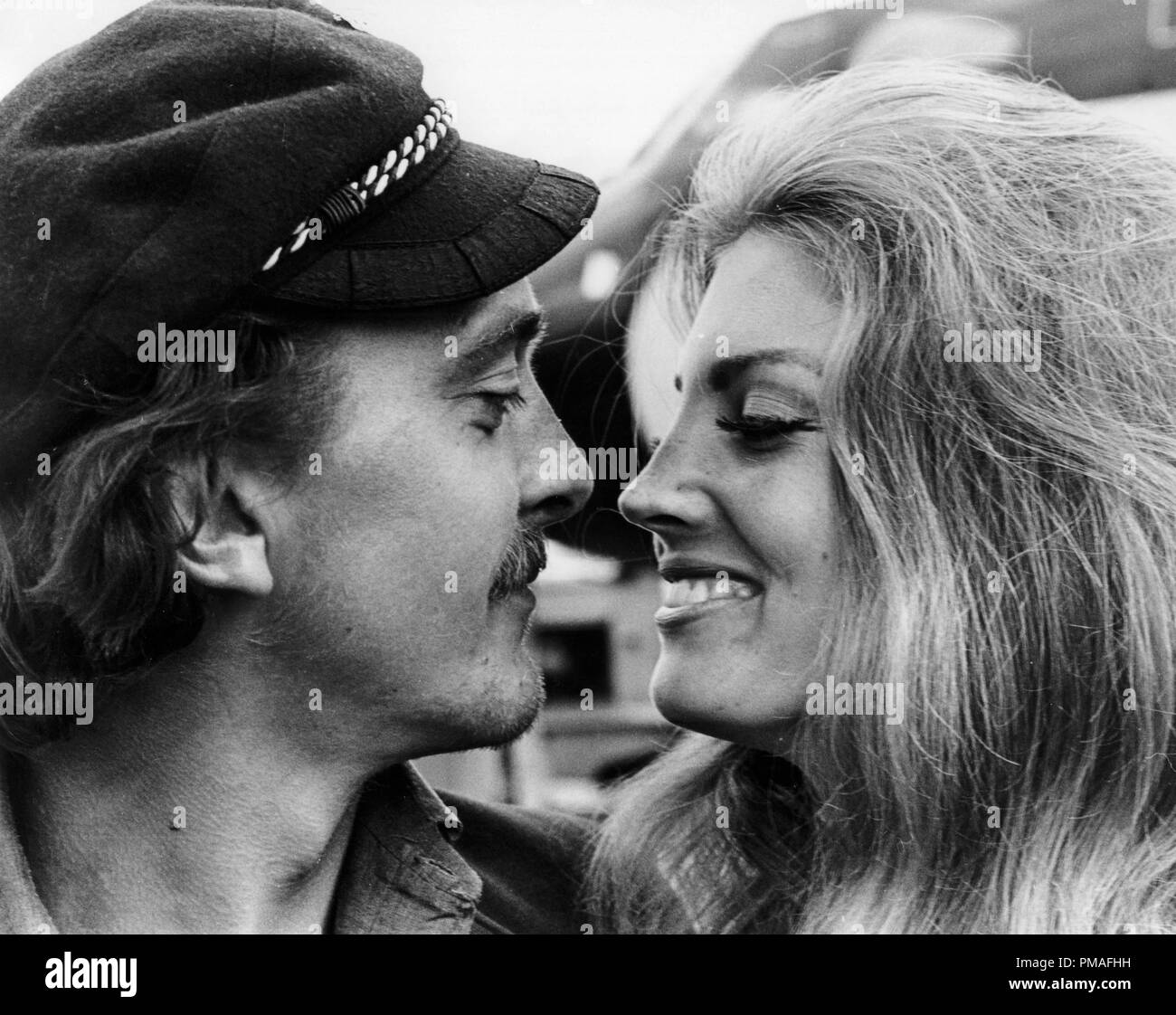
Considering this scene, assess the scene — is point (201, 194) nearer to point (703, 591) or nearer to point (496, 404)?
point (496, 404)

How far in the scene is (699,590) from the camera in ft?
7.31

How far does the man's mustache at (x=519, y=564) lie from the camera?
2.16 metres

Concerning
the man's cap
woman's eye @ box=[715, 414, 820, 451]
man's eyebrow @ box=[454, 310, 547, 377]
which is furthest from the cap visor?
woman's eye @ box=[715, 414, 820, 451]

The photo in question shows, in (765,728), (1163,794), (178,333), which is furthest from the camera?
(765,728)

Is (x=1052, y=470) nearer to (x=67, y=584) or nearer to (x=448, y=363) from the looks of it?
(x=448, y=363)

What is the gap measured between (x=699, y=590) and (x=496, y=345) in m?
0.52

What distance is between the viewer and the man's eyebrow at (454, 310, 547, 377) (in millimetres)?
2080

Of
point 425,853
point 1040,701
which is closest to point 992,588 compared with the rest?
point 1040,701

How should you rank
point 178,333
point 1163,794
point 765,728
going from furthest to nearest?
point 765,728
point 1163,794
point 178,333

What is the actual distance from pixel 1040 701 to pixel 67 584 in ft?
4.69

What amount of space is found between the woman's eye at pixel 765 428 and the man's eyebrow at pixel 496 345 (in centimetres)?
35

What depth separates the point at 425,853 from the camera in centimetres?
215

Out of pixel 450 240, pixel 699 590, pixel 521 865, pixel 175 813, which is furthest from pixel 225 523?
pixel 521 865

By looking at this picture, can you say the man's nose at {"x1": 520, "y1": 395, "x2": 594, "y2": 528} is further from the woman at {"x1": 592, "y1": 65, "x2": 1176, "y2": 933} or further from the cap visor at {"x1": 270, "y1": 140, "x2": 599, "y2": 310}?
the cap visor at {"x1": 270, "y1": 140, "x2": 599, "y2": 310}
